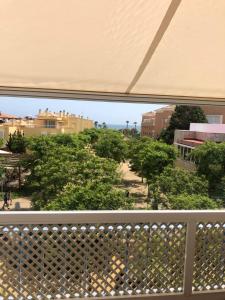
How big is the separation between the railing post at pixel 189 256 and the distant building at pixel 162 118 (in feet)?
147

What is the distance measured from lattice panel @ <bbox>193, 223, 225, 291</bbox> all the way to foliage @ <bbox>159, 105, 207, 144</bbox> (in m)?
45.7

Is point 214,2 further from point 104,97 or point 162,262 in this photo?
point 162,262

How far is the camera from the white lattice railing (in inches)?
105

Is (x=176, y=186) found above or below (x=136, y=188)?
above

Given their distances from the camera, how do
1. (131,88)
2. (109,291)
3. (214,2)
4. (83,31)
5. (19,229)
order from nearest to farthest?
1. (214,2)
2. (83,31)
3. (19,229)
4. (109,291)
5. (131,88)

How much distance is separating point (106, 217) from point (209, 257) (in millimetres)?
1027

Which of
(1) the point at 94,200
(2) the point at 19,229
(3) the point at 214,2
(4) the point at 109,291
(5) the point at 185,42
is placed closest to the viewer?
(3) the point at 214,2

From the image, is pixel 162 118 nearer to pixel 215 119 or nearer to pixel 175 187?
pixel 215 119

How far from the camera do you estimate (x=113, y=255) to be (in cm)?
287

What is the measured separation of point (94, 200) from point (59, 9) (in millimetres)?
9739

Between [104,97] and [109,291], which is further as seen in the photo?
[104,97]

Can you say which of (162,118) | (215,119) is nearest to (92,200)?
(215,119)

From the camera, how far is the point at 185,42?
95.0 inches

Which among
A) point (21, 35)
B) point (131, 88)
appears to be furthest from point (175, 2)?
point (131, 88)
